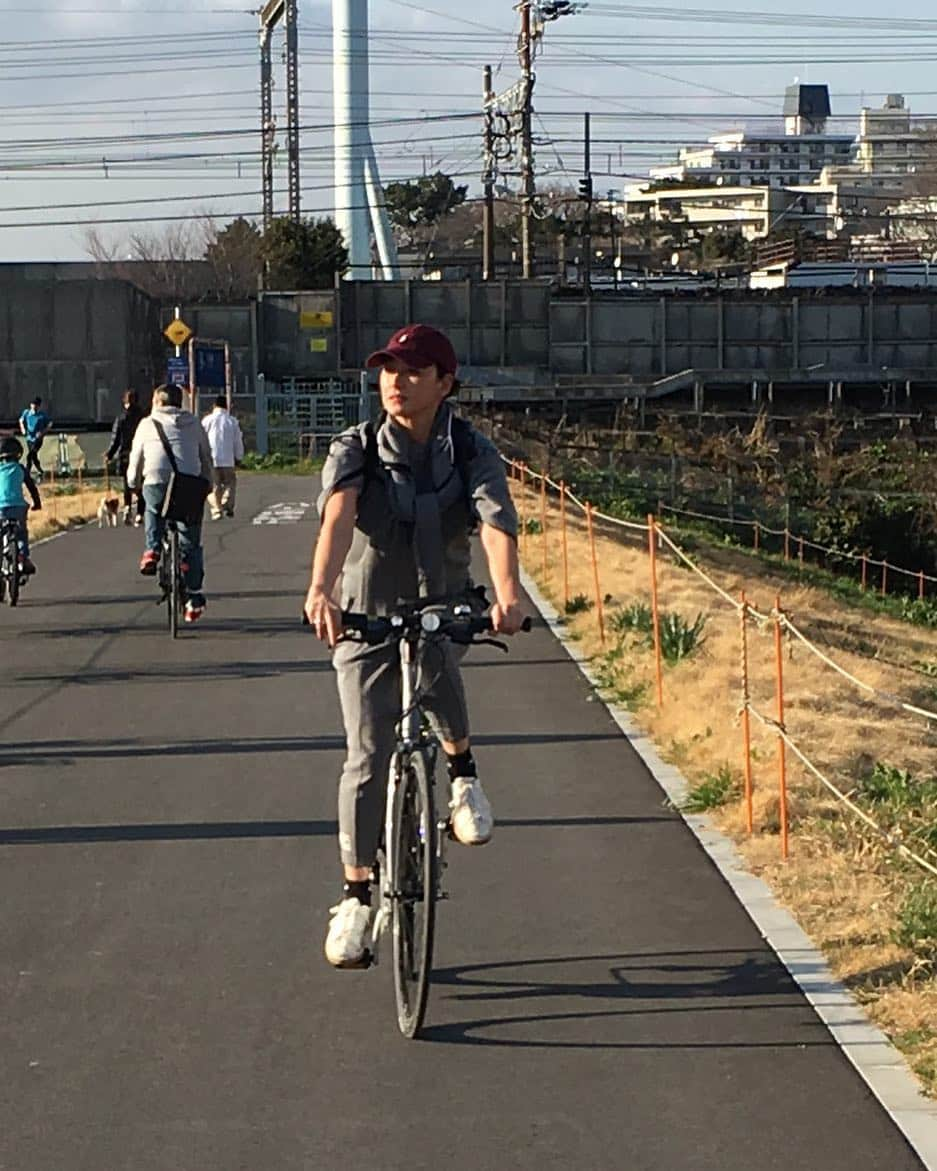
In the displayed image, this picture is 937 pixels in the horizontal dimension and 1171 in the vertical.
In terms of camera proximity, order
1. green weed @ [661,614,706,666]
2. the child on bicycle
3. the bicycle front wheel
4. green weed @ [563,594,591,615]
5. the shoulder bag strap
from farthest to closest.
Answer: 1. green weed @ [563,594,591,615]
2. the child on bicycle
3. the shoulder bag strap
4. green weed @ [661,614,706,666]
5. the bicycle front wheel

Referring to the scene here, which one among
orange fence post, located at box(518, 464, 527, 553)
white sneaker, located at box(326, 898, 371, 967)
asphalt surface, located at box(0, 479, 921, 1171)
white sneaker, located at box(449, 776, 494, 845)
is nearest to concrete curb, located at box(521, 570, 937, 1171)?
asphalt surface, located at box(0, 479, 921, 1171)

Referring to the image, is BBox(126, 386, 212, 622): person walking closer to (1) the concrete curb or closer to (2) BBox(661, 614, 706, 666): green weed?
(2) BBox(661, 614, 706, 666): green weed

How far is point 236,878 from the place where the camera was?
Result: 7.76 m

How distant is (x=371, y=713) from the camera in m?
5.87

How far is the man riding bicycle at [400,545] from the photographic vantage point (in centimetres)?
576

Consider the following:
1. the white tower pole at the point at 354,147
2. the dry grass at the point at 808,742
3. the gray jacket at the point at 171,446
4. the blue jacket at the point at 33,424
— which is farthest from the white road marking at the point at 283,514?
the white tower pole at the point at 354,147

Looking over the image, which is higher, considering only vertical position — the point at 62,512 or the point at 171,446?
the point at 171,446

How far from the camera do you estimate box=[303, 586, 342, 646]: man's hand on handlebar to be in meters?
5.50

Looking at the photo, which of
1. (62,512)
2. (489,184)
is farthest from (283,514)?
(489,184)

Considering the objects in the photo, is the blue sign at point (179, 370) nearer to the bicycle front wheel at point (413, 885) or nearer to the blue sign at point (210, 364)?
the blue sign at point (210, 364)

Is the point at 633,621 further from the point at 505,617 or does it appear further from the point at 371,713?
the point at 505,617

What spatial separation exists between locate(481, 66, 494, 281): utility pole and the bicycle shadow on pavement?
5450 centimetres

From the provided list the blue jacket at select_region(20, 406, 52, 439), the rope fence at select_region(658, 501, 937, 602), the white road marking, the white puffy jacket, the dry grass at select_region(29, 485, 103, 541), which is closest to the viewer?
the white puffy jacket

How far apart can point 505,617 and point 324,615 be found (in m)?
0.50
